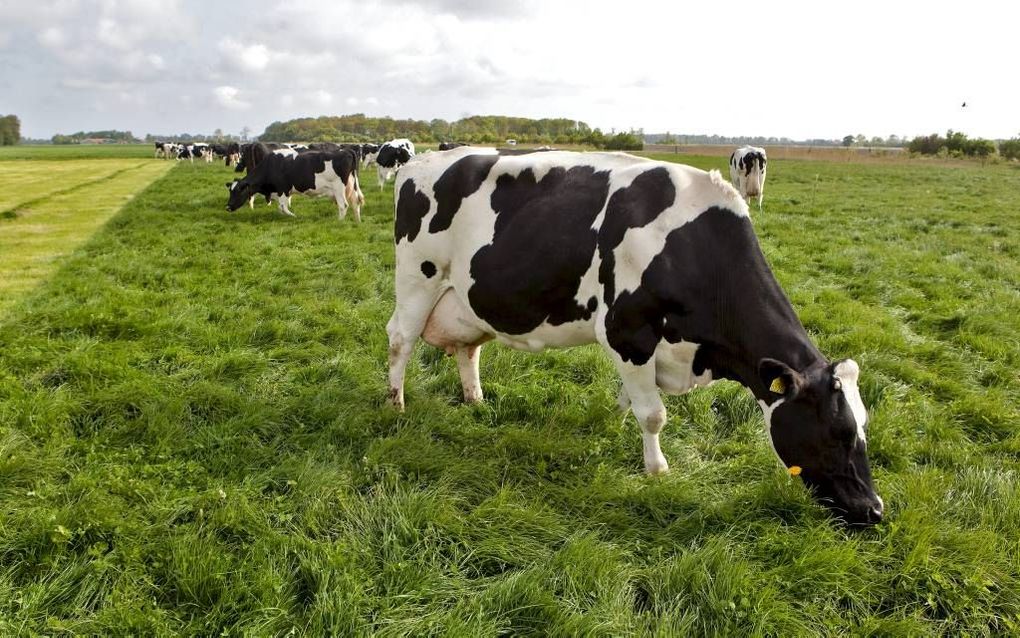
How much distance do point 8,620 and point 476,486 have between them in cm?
221

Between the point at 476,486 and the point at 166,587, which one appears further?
the point at 476,486

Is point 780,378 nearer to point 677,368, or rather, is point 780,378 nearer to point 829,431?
point 829,431

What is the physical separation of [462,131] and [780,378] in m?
87.5

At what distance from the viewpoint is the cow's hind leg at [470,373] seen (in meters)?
4.70

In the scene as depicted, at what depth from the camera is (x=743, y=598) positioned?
2.61 metres

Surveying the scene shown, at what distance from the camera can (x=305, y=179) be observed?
49.0 ft

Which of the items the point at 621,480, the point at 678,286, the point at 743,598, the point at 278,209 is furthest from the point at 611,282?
the point at 278,209

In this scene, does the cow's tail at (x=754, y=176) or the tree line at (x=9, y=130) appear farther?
the tree line at (x=9, y=130)

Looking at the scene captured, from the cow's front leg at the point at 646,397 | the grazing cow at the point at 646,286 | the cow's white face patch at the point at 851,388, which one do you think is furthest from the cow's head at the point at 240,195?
the cow's white face patch at the point at 851,388

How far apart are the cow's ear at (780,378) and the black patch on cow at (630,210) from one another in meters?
0.92

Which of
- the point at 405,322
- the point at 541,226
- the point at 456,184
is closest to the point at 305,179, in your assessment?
the point at 405,322

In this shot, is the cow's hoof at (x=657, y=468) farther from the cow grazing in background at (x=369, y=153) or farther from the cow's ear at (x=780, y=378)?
the cow grazing in background at (x=369, y=153)

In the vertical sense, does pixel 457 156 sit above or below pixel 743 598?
above

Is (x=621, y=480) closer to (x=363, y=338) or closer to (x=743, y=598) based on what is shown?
(x=743, y=598)
